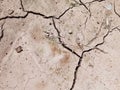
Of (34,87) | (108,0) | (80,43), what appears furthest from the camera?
(108,0)

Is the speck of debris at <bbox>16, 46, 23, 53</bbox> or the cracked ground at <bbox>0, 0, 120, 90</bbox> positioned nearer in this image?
the cracked ground at <bbox>0, 0, 120, 90</bbox>

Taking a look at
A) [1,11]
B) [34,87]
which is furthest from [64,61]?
[1,11]

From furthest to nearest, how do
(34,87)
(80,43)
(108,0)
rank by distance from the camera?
(108,0) < (80,43) < (34,87)

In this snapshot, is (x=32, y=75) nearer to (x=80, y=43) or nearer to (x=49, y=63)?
(x=49, y=63)

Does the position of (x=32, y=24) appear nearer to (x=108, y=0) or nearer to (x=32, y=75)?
(x=32, y=75)

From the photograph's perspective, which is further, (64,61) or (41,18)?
(41,18)

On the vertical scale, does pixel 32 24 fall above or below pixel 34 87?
above

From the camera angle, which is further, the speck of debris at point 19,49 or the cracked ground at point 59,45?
the speck of debris at point 19,49
